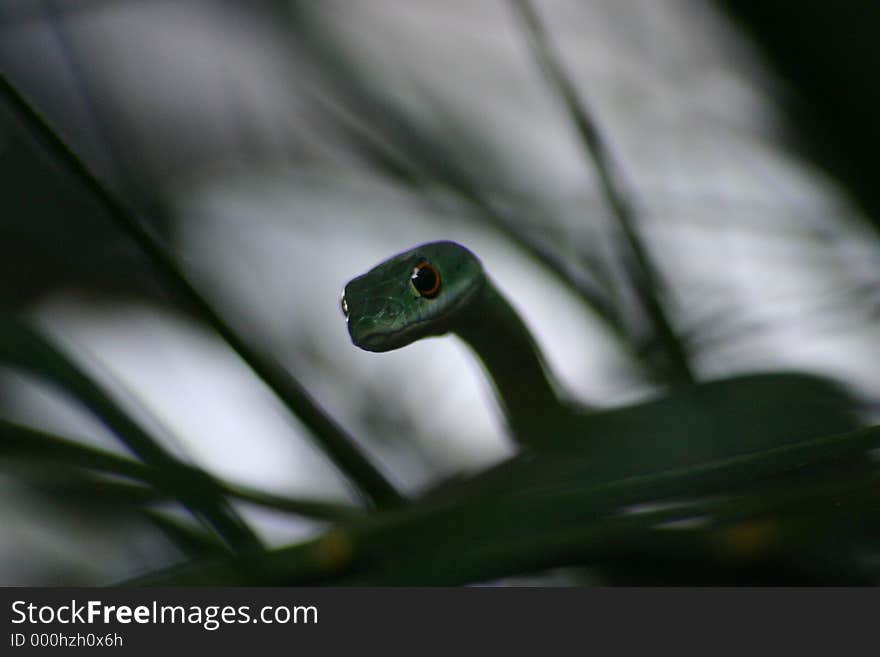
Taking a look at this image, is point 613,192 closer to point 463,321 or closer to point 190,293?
point 463,321

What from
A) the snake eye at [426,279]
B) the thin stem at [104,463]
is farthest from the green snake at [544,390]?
the thin stem at [104,463]

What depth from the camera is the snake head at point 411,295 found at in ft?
3.46

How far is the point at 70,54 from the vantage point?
119 cm

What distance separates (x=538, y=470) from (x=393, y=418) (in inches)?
28.0

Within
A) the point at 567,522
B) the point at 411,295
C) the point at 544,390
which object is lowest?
the point at 567,522

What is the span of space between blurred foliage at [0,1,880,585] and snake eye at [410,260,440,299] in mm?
243

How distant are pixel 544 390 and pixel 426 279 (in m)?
0.23

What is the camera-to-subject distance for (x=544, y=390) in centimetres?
114

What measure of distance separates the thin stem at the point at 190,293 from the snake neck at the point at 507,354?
0.52 m

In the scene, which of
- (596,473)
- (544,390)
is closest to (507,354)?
(544,390)

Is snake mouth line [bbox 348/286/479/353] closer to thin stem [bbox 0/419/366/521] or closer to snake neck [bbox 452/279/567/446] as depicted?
snake neck [bbox 452/279/567/446]

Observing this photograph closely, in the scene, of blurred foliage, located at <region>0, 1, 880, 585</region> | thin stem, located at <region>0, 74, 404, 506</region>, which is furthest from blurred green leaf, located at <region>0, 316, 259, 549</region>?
thin stem, located at <region>0, 74, 404, 506</region>

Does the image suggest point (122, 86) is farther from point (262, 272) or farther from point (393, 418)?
point (393, 418)

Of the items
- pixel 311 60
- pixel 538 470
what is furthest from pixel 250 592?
pixel 311 60
